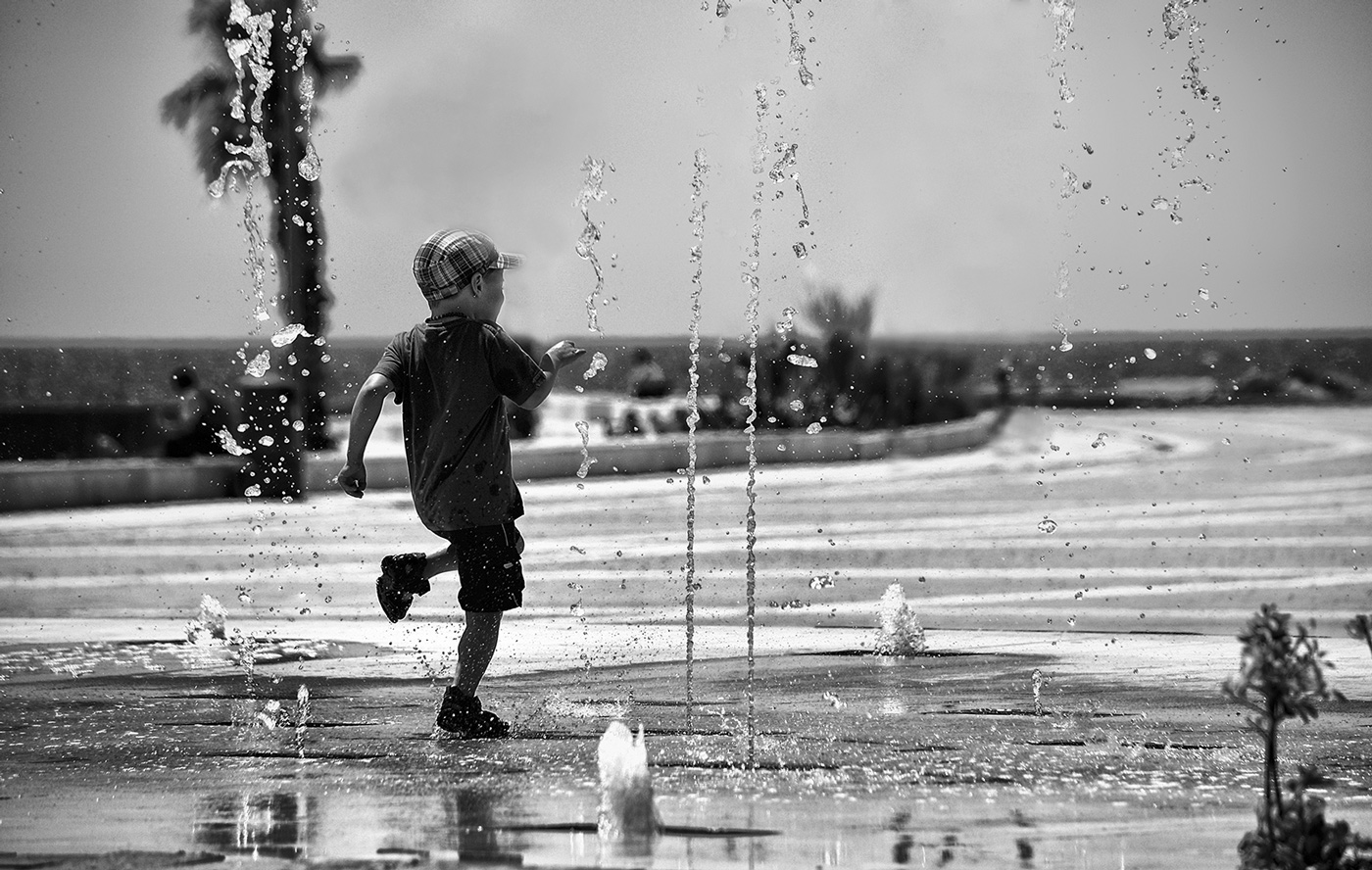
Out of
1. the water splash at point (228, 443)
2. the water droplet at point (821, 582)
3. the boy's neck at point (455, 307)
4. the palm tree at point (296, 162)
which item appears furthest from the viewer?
the palm tree at point (296, 162)

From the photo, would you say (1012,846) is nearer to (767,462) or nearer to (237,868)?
(237,868)

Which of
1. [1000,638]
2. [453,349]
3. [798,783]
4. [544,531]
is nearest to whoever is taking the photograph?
[798,783]

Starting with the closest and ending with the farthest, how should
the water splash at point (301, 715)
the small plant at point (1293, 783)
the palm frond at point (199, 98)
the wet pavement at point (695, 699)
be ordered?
the small plant at point (1293, 783)
the wet pavement at point (695, 699)
the water splash at point (301, 715)
the palm frond at point (199, 98)

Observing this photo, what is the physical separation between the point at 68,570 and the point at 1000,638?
21.3 feet

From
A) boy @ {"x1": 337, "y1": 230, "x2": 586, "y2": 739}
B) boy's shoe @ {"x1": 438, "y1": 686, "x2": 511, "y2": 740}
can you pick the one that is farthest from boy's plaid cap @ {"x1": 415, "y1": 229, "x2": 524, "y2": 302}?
boy's shoe @ {"x1": 438, "y1": 686, "x2": 511, "y2": 740}

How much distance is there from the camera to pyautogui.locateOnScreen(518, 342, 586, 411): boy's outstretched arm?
17.1ft

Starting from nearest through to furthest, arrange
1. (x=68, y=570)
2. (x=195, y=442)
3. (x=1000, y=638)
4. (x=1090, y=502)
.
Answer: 1. (x=1000, y=638)
2. (x=68, y=570)
3. (x=1090, y=502)
4. (x=195, y=442)

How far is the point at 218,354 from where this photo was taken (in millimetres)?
141250

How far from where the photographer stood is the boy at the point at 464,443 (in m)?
5.18

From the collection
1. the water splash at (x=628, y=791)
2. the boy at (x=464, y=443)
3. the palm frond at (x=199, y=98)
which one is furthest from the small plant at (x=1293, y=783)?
the palm frond at (x=199, y=98)

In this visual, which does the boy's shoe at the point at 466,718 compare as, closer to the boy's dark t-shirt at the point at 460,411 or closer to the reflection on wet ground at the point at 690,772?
the reflection on wet ground at the point at 690,772

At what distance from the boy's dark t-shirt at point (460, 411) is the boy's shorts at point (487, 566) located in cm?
4

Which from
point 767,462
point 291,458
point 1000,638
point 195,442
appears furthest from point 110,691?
point 767,462

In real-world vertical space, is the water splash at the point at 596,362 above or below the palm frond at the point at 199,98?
below
